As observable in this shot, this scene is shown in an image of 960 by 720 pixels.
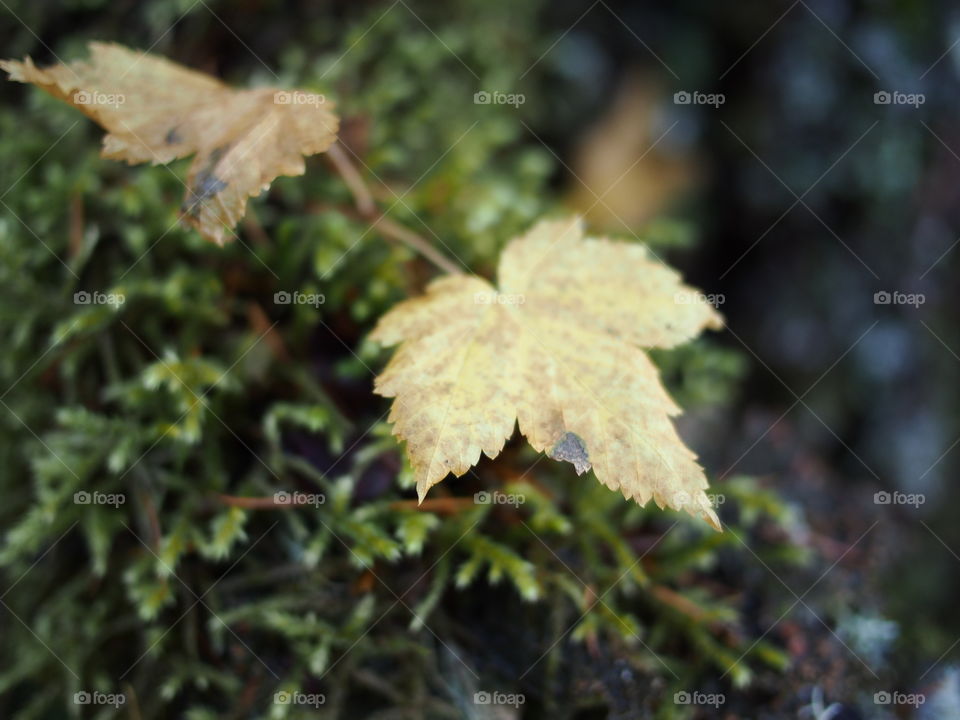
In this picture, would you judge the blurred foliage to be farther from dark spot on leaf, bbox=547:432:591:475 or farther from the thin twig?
dark spot on leaf, bbox=547:432:591:475

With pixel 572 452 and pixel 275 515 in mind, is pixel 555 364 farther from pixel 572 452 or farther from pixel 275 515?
pixel 275 515

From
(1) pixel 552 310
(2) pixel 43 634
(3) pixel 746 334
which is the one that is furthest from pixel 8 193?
(3) pixel 746 334

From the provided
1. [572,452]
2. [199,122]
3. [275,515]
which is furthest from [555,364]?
[199,122]

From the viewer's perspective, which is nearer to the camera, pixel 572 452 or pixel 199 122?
pixel 572 452

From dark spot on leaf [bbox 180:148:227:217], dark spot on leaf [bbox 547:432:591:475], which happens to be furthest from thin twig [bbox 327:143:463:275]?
dark spot on leaf [bbox 547:432:591:475]

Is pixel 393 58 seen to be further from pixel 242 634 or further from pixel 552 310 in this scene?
pixel 242 634
